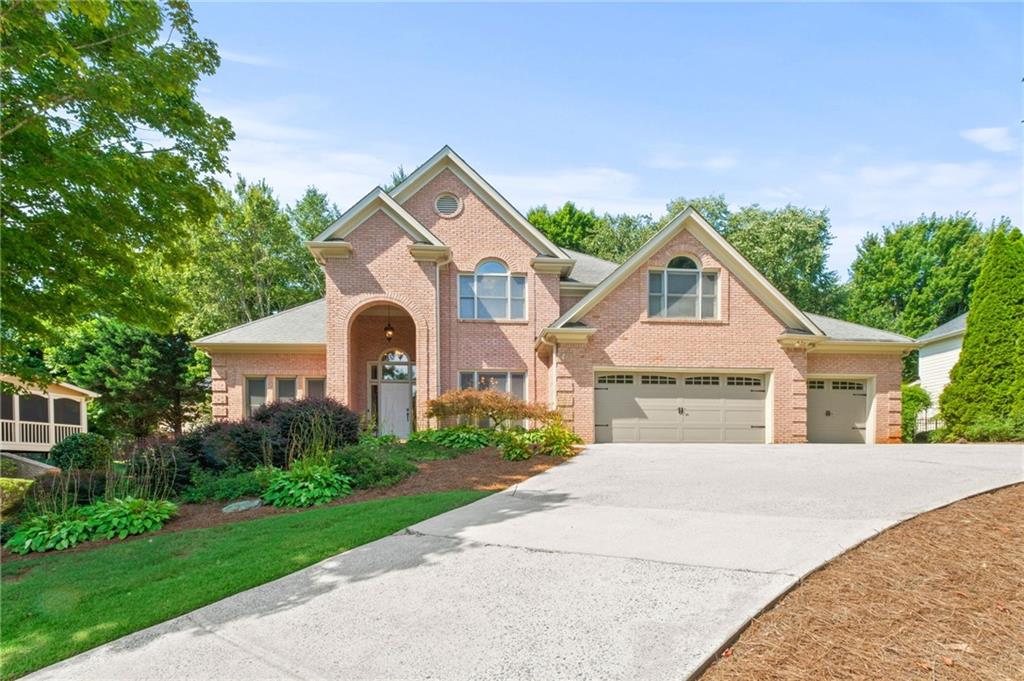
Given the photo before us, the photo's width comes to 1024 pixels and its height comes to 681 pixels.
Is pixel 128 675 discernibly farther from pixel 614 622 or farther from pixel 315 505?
pixel 315 505

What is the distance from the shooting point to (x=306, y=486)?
9.10 meters

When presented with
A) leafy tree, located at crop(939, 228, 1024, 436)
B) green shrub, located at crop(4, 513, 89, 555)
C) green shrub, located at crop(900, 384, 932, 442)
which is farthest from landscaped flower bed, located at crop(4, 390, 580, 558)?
green shrub, located at crop(900, 384, 932, 442)

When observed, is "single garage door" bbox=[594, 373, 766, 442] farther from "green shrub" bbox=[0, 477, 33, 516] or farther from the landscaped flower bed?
"green shrub" bbox=[0, 477, 33, 516]

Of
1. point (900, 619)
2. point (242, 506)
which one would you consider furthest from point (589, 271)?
point (900, 619)

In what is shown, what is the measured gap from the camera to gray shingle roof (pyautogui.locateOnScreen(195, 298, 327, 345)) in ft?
58.5

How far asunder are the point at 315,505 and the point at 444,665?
5658mm

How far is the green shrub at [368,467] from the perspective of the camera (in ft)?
31.9

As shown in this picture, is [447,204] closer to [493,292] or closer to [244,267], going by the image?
[493,292]

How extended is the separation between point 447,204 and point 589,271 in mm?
5735

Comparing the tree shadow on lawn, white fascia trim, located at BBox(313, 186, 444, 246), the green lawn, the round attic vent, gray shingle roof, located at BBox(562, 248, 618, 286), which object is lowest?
the green lawn

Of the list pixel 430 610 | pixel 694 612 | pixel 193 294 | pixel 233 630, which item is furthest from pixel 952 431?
pixel 193 294

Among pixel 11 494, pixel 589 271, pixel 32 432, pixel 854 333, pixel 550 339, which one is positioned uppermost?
pixel 589 271

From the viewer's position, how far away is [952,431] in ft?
59.1

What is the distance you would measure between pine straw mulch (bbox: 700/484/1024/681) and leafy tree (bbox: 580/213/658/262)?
108 ft
